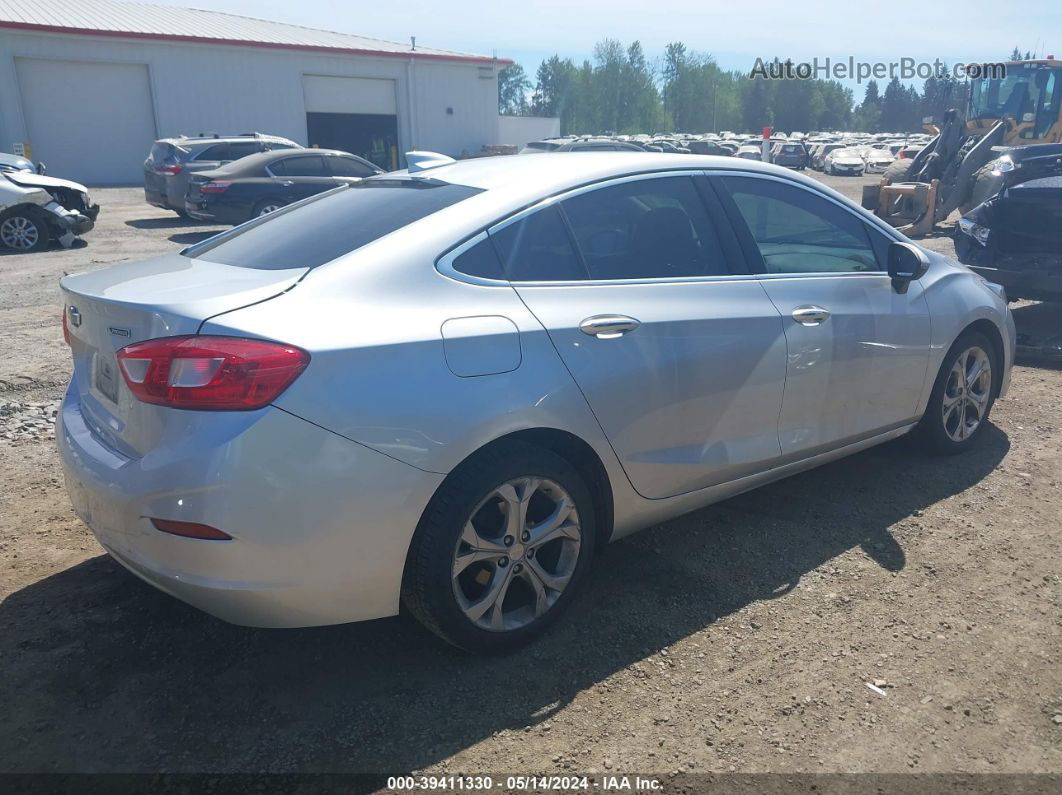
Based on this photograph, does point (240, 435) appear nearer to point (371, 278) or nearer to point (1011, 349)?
point (371, 278)

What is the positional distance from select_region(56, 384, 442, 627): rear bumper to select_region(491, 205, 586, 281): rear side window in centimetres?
86

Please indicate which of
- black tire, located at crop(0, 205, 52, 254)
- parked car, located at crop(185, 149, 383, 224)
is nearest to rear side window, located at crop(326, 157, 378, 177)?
parked car, located at crop(185, 149, 383, 224)

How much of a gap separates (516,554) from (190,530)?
3.45ft

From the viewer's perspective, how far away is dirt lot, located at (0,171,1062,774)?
8.45ft

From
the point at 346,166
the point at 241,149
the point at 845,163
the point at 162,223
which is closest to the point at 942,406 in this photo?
the point at 346,166

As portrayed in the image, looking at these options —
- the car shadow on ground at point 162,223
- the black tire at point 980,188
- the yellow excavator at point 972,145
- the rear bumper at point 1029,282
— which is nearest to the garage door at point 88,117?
the car shadow on ground at point 162,223

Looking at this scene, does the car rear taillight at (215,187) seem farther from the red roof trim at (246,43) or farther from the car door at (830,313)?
the red roof trim at (246,43)

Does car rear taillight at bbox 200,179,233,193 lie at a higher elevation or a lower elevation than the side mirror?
lower

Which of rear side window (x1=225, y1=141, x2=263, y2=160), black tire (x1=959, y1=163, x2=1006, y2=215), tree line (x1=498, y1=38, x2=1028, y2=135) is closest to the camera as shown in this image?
black tire (x1=959, y1=163, x2=1006, y2=215)

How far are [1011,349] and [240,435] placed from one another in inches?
175

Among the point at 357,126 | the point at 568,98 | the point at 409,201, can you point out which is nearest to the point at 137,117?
the point at 357,126

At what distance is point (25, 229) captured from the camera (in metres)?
13.0

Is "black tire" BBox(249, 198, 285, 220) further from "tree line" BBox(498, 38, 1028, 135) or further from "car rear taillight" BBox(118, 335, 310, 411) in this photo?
A: "tree line" BBox(498, 38, 1028, 135)

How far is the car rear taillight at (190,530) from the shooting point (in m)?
2.43
